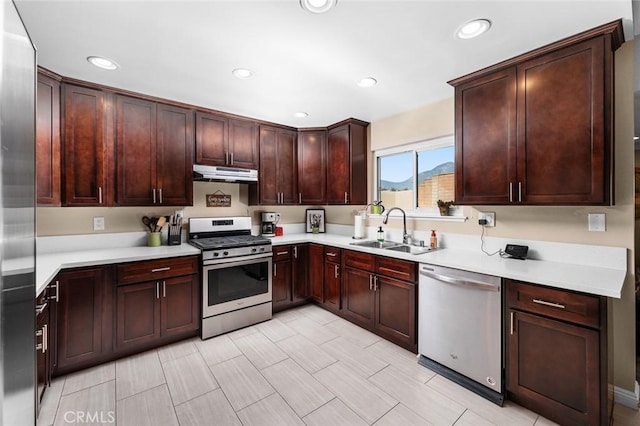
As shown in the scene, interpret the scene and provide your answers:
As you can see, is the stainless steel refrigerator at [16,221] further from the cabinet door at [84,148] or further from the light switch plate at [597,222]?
the light switch plate at [597,222]

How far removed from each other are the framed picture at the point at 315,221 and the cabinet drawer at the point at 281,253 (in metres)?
0.84

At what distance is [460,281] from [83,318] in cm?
301

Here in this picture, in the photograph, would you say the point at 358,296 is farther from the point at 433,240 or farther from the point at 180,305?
the point at 180,305

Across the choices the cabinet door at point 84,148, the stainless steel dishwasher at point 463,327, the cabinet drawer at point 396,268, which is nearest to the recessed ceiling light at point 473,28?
the stainless steel dishwasher at point 463,327

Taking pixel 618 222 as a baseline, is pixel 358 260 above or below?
below

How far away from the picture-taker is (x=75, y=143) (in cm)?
242

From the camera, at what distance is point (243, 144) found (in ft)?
11.3

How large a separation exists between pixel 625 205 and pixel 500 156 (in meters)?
0.81

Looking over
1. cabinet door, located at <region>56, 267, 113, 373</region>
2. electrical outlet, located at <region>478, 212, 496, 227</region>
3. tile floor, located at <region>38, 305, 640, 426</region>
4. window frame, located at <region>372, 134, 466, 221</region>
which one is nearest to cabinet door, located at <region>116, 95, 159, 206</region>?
cabinet door, located at <region>56, 267, 113, 373</region>

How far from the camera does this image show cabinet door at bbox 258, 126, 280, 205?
3.62m

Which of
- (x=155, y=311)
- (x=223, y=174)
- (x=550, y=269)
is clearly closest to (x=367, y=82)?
→ (x=223, y=174)

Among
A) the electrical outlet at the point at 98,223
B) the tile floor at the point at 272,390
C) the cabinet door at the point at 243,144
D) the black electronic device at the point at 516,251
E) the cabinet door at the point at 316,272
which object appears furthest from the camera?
the cabinet door at the point at 316,272

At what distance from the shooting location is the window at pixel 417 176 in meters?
3.00

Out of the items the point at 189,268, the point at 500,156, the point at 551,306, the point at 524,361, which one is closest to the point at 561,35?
the point at 500,156
